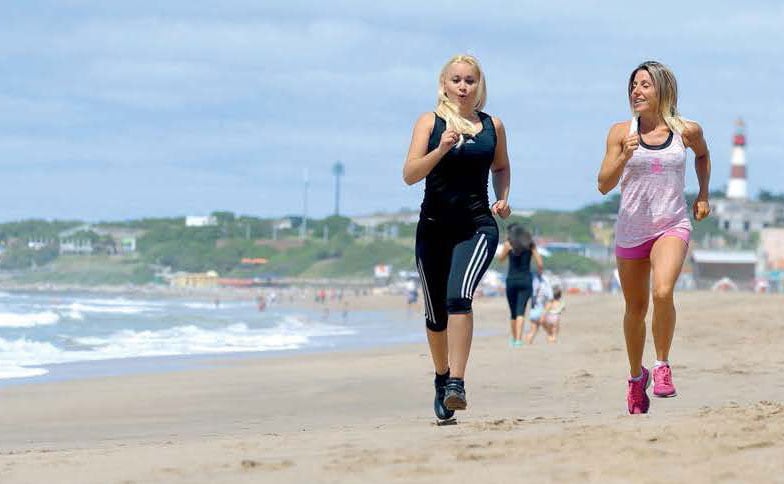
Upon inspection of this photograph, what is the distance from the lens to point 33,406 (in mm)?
9758

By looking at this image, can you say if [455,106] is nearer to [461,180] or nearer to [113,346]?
[461,180]

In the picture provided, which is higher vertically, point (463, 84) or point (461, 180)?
point (463, 84)

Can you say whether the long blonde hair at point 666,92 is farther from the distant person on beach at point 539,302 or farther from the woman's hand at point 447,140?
the distant person on beach at point 539,302

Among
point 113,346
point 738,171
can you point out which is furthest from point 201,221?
point 113,346

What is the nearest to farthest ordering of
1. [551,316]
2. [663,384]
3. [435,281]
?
[435,281]
[663,384]
[551,316]

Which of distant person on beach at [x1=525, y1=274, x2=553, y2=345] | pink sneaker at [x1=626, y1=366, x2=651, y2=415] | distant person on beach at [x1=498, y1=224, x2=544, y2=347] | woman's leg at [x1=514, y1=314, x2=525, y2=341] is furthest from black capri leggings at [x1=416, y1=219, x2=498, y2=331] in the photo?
distant person on beach at [x1=525, y1=274, x2=553, y2=345]

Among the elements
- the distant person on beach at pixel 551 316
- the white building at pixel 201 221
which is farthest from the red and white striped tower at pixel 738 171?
the distant person on beach at pixel 551 316

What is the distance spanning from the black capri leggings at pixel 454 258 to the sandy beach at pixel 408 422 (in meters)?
0.56

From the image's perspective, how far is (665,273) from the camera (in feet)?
19.0

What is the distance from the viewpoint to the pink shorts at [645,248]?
5.92 metres

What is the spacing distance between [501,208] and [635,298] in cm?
83

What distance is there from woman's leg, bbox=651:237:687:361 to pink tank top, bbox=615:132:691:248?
86mm

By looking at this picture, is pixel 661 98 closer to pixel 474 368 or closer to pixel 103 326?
pixel 474 368

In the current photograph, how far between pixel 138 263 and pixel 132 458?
14480 cm
